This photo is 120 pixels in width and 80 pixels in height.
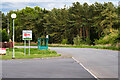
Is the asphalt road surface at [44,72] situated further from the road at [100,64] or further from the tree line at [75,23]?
the tree line at [75,23]

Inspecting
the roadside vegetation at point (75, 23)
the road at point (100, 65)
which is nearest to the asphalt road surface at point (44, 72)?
the road at point (100, 65)

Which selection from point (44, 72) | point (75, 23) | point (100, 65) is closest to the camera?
point (44, 72)

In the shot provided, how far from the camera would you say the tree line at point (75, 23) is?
72.4 m

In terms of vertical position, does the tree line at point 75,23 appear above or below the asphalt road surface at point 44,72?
above

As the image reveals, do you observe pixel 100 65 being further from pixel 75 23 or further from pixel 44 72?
pixel 75 23

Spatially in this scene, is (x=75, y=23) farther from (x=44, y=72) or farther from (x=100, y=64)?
(x=44, y=72)

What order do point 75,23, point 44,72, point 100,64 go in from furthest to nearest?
point 75,23 < point 100,64 < point 44,72

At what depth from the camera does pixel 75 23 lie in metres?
78.8

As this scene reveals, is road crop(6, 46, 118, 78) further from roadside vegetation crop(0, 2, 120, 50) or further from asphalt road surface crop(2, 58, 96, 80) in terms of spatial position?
roadside vegetation crop(0, 2, 120, 50)

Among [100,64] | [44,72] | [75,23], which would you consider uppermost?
[75,23]

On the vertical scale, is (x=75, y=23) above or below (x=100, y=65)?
above

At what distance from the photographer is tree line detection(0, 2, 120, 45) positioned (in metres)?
72.4

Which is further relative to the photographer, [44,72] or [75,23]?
[75,23]

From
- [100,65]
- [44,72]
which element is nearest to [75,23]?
[100,65]
